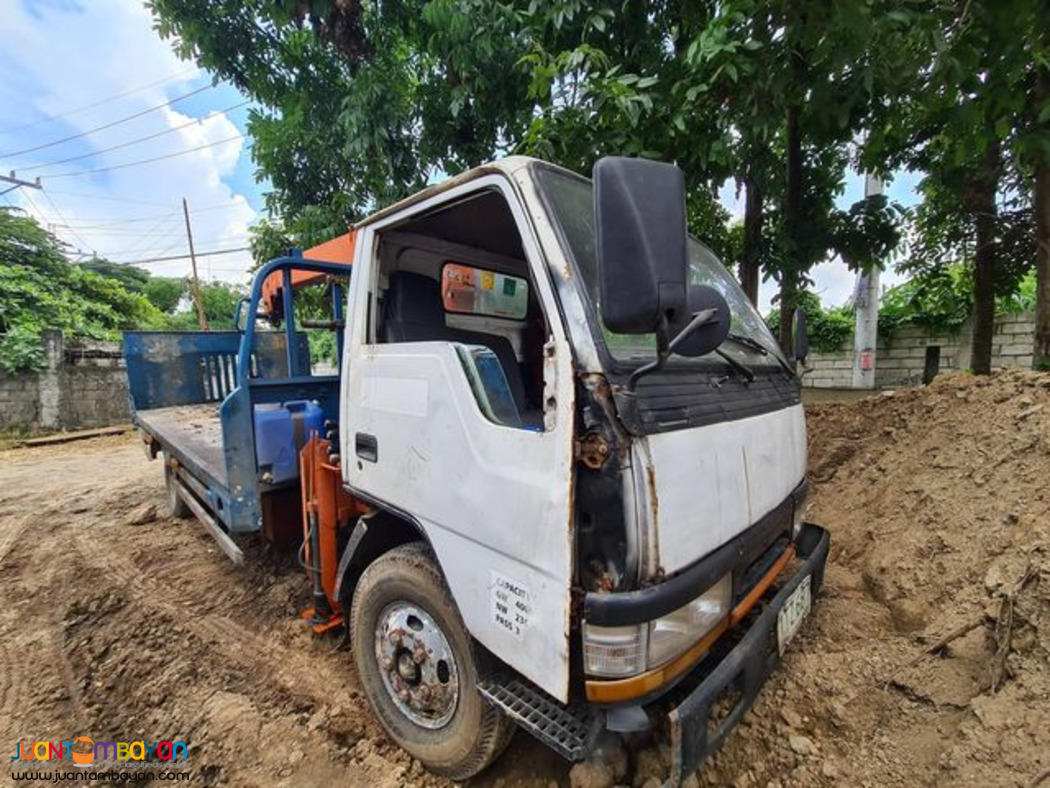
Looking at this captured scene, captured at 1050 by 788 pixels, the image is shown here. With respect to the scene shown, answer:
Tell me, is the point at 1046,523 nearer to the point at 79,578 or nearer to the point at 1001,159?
the point at 1001,159

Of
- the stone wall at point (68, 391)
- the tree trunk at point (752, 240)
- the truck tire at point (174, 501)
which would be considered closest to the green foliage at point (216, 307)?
the stone wall at point (68, 391)

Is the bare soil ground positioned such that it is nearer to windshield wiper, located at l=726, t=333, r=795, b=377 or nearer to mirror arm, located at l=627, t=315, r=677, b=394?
windshield wiper, located at l=726, t=333, r=795, b=377

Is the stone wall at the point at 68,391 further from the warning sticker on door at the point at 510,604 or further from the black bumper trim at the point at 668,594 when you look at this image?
the black bumper trim at the point at 668,594

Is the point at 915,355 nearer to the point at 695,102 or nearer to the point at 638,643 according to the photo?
the point at 695,102

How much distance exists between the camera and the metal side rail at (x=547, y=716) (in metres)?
1.35

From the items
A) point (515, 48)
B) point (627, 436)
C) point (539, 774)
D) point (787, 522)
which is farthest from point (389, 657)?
point (515, 48)

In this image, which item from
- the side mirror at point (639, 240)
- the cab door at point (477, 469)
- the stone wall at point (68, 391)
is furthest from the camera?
the stone wall at point (68, 391)

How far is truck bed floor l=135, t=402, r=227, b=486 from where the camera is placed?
3.30 metres

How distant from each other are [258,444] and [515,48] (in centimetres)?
414

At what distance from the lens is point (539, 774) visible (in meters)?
1.82

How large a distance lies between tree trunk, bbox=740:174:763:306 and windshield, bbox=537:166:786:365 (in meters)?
3.14

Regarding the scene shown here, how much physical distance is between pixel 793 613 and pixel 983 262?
5.64m

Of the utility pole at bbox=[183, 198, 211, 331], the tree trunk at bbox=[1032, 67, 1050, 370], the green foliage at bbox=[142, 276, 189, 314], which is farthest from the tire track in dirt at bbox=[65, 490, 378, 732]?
the green foliage at bbox=[142, 276, 189, 314]

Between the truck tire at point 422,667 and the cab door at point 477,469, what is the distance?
18 cm
